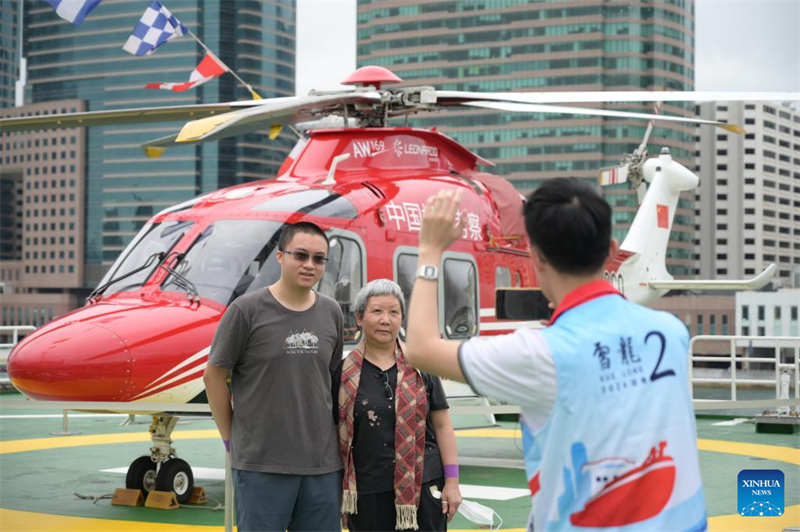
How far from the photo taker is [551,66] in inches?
4601

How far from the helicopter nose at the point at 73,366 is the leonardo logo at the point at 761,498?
435 centimetres

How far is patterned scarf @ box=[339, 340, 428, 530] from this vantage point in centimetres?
396

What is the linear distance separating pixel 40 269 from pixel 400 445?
137751mm

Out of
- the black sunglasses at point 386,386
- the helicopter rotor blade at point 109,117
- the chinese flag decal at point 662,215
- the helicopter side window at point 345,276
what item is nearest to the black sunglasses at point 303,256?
the black sunglasses at point 386,386

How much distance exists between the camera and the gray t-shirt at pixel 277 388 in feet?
13.2

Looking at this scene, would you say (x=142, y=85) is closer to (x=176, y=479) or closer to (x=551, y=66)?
(x=551, y=66)

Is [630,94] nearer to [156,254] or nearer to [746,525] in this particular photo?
[746,525]

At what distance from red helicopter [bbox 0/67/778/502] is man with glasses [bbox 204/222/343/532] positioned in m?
2.13

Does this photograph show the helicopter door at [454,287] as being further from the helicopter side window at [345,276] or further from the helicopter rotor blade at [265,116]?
the helicopter rotor blade at [265,116]

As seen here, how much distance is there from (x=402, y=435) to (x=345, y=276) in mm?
4375

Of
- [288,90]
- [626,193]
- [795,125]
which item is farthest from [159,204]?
[795,125]

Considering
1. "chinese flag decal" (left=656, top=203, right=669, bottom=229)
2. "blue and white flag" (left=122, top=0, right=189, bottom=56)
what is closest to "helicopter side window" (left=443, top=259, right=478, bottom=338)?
"blue and white flag" (left=122, top=0, right=189, bottom=56)

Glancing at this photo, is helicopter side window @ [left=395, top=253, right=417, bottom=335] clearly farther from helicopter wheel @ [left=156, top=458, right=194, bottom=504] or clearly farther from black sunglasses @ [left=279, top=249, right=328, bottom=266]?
black sunglasses @ [left=279, top=249, right=328, bottom=266]

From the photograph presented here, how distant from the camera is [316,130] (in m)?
9.54
